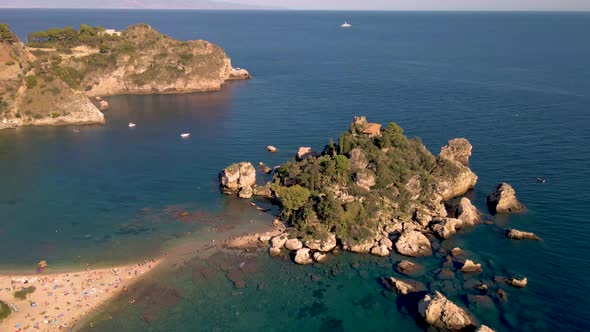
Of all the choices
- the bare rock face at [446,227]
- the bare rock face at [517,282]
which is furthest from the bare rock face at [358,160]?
the bare rock face at [517,282]

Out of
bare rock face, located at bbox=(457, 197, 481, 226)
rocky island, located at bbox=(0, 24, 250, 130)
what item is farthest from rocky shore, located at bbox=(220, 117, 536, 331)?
rocky island, located at bbox=(0, 24, 250, 130)

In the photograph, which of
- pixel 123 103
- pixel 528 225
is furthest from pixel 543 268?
pixel 123 103

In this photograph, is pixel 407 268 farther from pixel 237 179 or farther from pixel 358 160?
pixel 237 179

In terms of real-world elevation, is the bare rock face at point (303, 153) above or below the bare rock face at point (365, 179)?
below

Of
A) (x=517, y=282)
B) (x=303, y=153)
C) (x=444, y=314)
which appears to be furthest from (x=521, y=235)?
(x=303, y=153)

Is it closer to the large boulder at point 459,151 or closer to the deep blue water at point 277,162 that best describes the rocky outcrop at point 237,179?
the deep blue water at point 277,162
